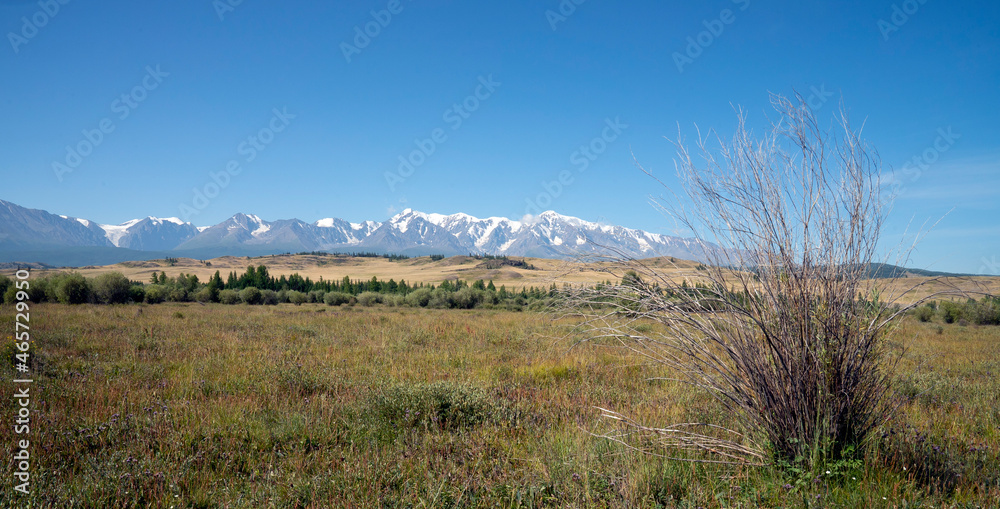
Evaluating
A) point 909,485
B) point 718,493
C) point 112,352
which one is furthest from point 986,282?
point 112,352

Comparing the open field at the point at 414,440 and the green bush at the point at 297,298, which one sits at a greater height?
the open field at the point at 414,440

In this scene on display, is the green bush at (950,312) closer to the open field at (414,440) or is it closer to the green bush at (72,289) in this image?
the open field at (414,440)

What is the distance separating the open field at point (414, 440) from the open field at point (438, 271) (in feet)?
2.20

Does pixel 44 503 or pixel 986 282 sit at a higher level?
pixel 986 282

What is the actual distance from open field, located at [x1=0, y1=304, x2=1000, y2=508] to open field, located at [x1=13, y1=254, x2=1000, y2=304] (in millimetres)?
670

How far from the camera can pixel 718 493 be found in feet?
10.9

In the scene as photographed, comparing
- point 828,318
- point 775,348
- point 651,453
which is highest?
point 828,318

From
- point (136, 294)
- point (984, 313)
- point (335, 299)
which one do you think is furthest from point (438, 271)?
point (984, 313)

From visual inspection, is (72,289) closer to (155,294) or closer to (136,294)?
(136,294)

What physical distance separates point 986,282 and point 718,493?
2.99 meters

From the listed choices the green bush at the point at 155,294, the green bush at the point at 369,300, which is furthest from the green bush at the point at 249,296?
the green bush at the point at 369,300

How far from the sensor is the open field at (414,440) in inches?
129

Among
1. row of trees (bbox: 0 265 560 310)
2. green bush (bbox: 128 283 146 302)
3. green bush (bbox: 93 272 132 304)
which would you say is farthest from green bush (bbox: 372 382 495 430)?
green bush (bbox: 128 283 146 302)

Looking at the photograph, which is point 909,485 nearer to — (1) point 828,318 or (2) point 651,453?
(1) point 828,318
